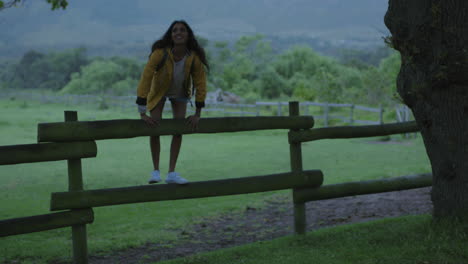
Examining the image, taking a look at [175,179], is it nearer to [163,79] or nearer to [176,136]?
[176,136]

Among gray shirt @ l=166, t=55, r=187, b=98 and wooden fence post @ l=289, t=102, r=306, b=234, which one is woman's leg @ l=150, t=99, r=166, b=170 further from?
wooden fence post @ l=289, t=102, r=306, b=234

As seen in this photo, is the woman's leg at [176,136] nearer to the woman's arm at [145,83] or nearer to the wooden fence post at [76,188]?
the woman's arm at [145,83]

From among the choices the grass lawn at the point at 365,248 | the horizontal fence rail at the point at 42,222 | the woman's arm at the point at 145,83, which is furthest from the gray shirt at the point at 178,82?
the grass lawn at the point at 365,248

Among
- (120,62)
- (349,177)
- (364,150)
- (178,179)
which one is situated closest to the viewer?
(178,179)

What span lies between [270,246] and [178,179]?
1111 mm

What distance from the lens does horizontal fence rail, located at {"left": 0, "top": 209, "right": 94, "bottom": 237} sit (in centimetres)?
412

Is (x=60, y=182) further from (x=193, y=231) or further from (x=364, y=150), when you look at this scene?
(x=364, y=150)

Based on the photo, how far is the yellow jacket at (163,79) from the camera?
4.63 m

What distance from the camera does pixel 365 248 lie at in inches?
183

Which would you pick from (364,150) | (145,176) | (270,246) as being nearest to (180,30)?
(270,246)

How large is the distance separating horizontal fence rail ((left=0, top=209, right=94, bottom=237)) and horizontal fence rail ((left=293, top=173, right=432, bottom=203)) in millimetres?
2103

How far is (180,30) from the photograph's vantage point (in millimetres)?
4762

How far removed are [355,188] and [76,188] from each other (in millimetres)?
2817

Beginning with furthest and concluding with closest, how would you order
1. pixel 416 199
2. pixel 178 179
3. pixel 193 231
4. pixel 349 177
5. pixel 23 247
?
pixel 349 177
pixel 416 199
pixel 193 231
pixel 23 247
pixel 178 179
